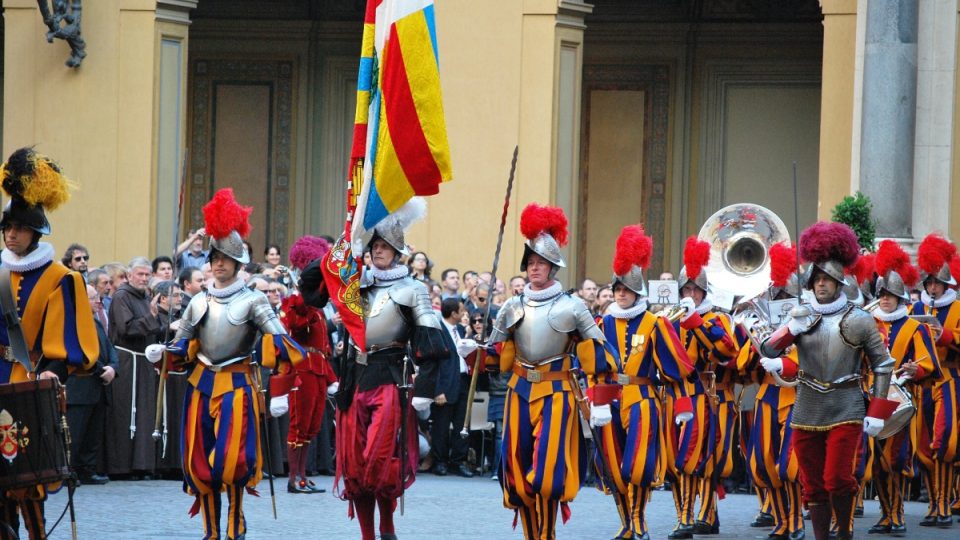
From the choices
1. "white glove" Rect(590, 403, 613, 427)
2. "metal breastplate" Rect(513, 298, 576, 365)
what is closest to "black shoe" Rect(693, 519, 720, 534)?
"white glove" Rect(590, 403, 613, 427)

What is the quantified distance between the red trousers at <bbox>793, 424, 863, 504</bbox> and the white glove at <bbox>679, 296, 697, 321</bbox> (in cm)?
174

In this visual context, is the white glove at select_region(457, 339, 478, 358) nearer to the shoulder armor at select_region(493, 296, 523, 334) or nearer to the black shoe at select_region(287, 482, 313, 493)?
the shoulder armor at select_region(493, 296, 523, 334)

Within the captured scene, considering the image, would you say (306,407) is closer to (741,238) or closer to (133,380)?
(133,380)

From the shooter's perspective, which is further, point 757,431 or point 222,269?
point 757,431

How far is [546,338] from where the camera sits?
10023 mm

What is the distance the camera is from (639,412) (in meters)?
11.4

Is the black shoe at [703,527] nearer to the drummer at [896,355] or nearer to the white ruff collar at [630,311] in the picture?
the drummer at [896,355]

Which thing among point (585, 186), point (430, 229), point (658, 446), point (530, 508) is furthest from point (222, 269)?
point (585, 186)

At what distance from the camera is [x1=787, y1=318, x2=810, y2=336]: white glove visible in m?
10.3

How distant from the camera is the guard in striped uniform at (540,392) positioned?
9898 mm

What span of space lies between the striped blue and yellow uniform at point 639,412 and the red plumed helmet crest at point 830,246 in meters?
1.44

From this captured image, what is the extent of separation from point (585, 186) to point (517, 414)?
13418 millimetres

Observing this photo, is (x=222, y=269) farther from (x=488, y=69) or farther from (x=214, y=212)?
(x=488, y=69)

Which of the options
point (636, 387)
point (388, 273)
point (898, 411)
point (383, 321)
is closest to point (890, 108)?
point (898, 411)
